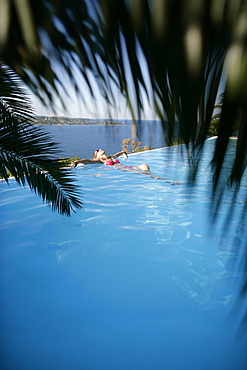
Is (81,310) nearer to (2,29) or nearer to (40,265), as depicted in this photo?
(40,265)

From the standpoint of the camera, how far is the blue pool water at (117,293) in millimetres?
2365

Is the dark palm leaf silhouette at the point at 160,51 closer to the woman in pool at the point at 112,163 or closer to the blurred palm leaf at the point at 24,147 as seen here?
the blurred palm leaf at the point at 24,147

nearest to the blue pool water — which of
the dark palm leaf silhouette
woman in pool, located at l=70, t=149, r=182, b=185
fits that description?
the dark palm leaf silhouette

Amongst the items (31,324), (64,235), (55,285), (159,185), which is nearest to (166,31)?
(31,324)

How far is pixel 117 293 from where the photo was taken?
131 inches

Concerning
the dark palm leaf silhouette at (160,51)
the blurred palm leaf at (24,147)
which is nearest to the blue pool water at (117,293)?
the dark palm leaf silhouette at (160,51)

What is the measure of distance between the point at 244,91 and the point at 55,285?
3.70 metres

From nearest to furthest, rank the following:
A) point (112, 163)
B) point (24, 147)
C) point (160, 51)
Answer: point (160, 51) < point (24, 147) < point (112, 163)

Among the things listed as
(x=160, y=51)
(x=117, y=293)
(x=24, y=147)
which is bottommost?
(x=117, y=293)

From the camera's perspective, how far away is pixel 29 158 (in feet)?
8.98

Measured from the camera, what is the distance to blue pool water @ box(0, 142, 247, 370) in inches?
93.1

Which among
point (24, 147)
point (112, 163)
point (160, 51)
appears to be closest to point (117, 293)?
point (24, 147)

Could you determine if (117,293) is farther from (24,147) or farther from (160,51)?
(160,51)

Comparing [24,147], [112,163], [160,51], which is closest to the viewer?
[160,51]
